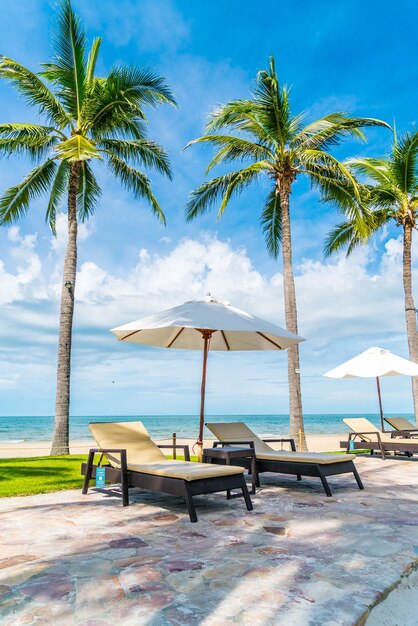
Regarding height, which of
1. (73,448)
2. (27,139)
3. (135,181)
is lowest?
(73,448)

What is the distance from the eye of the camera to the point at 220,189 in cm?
1252

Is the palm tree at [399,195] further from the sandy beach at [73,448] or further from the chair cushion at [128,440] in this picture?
the chair cushion at [128,440]

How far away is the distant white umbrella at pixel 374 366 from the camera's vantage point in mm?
9875

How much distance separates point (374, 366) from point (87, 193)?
369 inches

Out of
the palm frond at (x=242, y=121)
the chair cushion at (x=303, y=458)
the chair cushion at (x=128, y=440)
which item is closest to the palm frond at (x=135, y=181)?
the palm frond at (x=242, y=121)

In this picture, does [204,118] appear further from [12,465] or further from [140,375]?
[140,375]

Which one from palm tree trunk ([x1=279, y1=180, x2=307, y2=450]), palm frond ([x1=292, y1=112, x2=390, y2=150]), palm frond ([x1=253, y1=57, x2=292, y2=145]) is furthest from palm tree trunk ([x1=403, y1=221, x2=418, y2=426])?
palm frond ([x1=253, y1=57, x2=292, y2=145])

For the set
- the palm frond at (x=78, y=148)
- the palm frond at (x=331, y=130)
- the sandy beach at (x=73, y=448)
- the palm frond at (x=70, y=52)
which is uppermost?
the palm frond at (x=70, y=52)

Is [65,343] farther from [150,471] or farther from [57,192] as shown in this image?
[150,471]

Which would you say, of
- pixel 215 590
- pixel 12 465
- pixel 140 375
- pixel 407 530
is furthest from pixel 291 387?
pixel 140 375

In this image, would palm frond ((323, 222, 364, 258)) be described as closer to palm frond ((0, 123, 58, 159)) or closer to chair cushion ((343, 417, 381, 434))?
chair cushion ((343, 417, 381, 434))

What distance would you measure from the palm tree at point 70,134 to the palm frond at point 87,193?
0.09 metres

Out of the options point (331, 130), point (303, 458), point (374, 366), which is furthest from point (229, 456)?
point (331, 130)

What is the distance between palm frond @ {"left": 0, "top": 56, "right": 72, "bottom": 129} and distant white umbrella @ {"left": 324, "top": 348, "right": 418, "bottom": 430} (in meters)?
8.98
